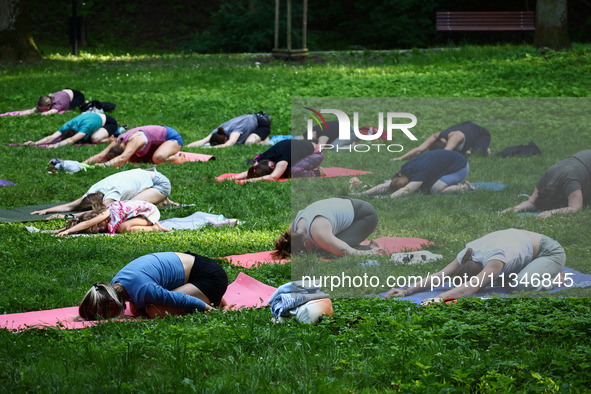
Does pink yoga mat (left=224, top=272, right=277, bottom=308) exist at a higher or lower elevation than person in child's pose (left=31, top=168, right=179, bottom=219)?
lower

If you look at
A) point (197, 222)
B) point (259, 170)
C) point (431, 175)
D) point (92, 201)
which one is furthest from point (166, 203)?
point (431, 175)

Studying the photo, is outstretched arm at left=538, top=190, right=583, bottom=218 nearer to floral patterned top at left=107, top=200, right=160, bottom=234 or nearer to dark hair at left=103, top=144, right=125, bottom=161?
floral patterned top at left=107, top=200, right=160, bottom=234

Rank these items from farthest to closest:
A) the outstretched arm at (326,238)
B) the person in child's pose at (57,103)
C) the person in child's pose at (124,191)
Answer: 1. the person in child's pose at (57,103)
2. the person in child's pose at (124,191)
3. the outstretched arm at (326,238)

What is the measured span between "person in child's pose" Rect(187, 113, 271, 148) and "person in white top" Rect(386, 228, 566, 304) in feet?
26.2

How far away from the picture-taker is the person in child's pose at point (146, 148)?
1073cm

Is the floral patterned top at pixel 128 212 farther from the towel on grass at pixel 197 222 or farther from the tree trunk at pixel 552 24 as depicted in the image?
the tree trunk at pixel 552 24

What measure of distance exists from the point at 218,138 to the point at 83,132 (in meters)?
2.33

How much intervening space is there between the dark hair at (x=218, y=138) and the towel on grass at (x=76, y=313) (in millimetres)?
6807

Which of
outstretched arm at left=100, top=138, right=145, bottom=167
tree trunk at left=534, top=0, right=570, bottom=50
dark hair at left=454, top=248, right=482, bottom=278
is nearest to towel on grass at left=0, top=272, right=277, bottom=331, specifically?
dark hair at left=454, top=248, right=482, bottom=278

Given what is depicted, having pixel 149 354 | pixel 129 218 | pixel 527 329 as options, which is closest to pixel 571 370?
pixel 527 329

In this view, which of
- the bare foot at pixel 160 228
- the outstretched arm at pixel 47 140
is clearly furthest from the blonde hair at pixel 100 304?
the outstretched arm at pixel 47 140

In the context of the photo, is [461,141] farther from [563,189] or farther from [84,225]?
[84,225]

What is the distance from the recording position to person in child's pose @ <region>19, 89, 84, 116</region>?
46.6 ft

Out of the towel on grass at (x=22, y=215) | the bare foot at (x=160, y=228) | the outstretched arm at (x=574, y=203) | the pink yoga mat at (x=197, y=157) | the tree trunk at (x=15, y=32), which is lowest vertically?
the bare foot at (x=160, y=228)
